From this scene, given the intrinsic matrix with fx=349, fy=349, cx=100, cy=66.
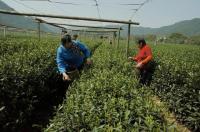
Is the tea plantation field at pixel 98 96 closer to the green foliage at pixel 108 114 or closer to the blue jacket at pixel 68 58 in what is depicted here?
A: the green foliage at pixel 108 114

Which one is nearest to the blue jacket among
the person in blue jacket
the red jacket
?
the person in blue jacket

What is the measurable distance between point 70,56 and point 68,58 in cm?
7

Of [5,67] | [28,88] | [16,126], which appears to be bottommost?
[16,126]

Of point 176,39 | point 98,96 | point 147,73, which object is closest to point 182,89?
point 147,73

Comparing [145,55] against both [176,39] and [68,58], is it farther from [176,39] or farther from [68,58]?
[176,39]

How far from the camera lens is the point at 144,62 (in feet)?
35.9

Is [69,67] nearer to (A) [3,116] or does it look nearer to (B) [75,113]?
(A) [3,116]

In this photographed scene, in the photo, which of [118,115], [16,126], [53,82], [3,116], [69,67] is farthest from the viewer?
[53,82]

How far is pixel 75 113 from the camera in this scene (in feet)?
11.6

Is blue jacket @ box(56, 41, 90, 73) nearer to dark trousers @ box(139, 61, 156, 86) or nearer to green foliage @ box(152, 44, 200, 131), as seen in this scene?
green foliage @ box(152, 44, 200, 131)

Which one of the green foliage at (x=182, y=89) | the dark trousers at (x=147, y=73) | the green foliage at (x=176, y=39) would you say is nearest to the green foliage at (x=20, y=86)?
the green foliage at (x=182, y=89)

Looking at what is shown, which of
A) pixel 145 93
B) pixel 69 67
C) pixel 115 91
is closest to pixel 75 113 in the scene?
pixel 115 91

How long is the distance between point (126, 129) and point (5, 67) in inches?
130

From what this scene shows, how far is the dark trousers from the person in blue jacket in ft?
11.5
